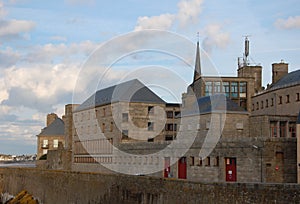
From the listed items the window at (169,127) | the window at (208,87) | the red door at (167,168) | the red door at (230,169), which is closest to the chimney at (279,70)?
the window at (208,87)

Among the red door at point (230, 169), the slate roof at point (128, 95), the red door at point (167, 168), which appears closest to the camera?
the red door at point (230, 169)

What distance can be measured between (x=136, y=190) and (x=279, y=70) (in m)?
36.3

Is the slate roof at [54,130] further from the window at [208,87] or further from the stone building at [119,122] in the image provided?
the window at [208,87]

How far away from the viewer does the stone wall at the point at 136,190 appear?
1710 centimetres

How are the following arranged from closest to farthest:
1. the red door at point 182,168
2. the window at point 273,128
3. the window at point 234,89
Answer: the red door at point 182,168
the window at point 273,128
the window at point 234,89

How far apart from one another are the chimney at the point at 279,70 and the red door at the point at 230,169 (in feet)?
97.7

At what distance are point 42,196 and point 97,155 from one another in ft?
37.3

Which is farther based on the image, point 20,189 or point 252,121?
point 20,189

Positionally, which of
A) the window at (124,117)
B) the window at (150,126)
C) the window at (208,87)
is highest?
the window at (208,87)

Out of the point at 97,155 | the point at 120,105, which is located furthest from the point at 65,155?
the point at 120,105

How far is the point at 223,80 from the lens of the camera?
65312 mm

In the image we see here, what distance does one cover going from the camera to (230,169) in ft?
95.3

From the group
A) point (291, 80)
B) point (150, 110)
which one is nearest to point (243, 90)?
point (291, 80)

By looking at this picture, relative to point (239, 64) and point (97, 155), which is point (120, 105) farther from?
point (239, 64)
